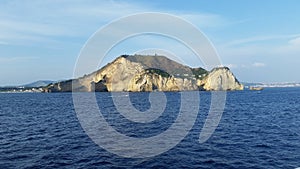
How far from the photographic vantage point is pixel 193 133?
4581 cm

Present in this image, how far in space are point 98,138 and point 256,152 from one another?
71.7ft

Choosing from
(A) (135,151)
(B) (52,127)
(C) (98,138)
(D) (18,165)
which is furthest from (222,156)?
(B) (52,127)

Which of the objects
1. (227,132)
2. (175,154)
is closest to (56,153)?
(175,154)

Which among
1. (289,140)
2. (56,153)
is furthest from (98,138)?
(289,140)

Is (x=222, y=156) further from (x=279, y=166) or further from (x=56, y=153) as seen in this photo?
(x=56, y=153)

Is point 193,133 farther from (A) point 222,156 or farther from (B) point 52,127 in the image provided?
(B) point 52,127

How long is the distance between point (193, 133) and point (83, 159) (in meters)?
20.8

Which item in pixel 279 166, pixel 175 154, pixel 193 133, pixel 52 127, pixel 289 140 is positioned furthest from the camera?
pixel 52 127

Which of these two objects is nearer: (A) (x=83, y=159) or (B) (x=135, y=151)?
(A) (x=83, y=159)

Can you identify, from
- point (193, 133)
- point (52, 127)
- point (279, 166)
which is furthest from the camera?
point (52, 127)

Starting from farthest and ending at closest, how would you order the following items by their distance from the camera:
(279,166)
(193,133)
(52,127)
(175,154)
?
(52,127) < (193,133) < (175,154) < (279,166)

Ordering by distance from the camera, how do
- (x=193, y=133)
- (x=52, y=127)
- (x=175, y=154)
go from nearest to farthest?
(x=175, y=154)
(x=193, y=133)
(x=52, y=127)

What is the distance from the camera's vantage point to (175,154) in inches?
1293

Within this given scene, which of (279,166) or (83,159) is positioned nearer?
(279,166)
